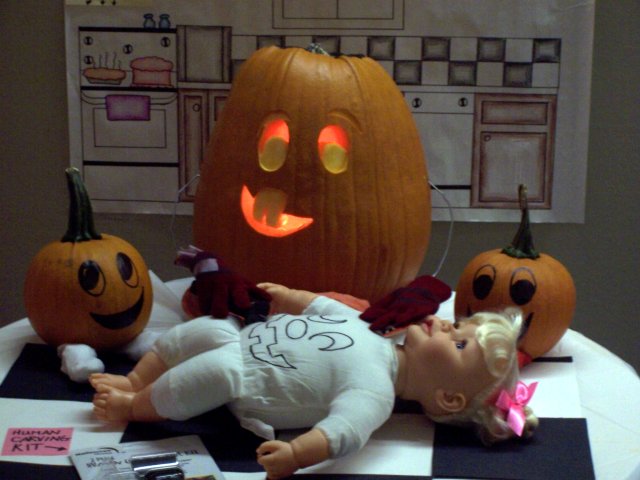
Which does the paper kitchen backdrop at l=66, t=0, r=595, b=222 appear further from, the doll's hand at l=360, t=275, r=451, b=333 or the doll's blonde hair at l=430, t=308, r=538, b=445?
the doll's blonde hair at l=430, t=308, r=538, b=445

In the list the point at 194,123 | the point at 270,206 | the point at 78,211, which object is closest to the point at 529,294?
the point at 270,206

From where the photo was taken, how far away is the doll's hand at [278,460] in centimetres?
74

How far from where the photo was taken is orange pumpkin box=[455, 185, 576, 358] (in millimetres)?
1051

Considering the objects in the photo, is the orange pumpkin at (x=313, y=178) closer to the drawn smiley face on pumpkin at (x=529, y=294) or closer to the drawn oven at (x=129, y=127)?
the drawn smiley face on pumpkin at (x=529, y=294)

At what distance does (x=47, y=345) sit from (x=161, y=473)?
0.44m

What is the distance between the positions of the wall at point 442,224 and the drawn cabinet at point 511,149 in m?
0.07

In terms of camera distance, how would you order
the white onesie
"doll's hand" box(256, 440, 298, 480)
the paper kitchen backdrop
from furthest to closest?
the paper kitchen backdrop
the white onesie
"doll's hand" box(256, 440, 298, 480)

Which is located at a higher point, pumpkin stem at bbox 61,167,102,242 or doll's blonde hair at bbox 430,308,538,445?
pumpkin stem at bbox 61,167,102,242

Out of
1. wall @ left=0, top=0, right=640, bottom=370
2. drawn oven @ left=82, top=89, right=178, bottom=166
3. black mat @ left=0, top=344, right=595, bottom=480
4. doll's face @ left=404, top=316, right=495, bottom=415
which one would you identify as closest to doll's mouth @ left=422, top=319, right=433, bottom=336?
doll's face @ left=404, top=316, right=495, bottom=415

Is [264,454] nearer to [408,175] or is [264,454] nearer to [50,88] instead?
[408,175]

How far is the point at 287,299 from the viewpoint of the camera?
1025mm

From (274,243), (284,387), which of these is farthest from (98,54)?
(284,387)

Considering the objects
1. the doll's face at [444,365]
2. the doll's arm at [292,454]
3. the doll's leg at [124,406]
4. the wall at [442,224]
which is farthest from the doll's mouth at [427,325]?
the wall at [442,224]

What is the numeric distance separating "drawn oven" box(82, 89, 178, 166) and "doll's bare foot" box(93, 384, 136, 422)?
0.80 metres
